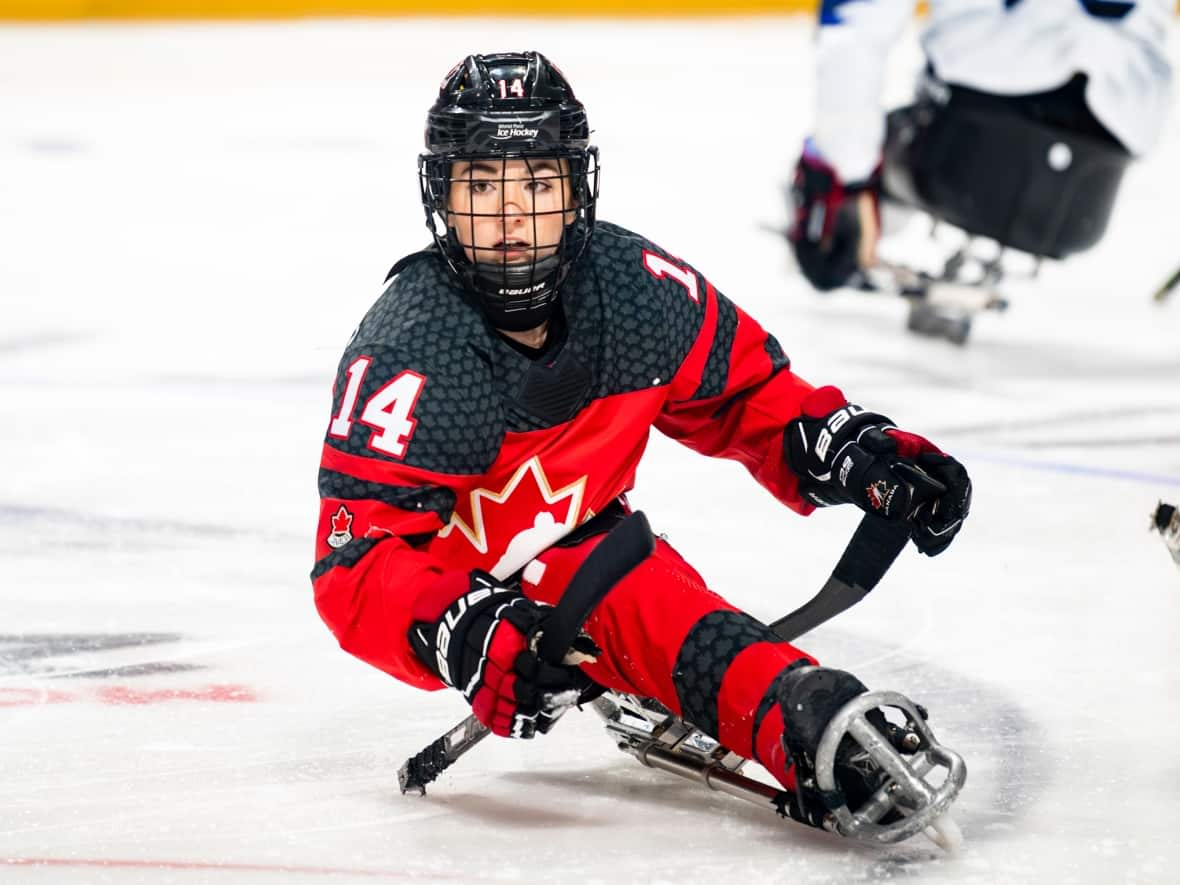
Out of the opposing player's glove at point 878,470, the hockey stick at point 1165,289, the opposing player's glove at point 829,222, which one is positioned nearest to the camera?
the opposing player's glove at point 878,470

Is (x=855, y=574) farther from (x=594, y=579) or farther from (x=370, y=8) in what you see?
(x=370, y=8)

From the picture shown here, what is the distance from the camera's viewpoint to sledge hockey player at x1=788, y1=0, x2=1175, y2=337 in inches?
170

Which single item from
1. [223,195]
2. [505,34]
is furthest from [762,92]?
[223,195]

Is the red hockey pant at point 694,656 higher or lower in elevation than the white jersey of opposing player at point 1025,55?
lower

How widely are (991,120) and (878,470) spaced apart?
2.52m

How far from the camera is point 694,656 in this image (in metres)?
1.83

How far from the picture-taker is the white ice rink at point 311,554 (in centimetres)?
186

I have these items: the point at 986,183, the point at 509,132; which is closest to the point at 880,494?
the point at 509,132

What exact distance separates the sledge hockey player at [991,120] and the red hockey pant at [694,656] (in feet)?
8.53

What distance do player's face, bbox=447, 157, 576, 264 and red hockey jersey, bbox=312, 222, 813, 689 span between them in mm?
64

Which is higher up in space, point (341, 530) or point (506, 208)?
point (506, 208)

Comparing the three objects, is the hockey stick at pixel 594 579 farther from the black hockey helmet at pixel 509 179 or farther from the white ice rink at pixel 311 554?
the black hockey helmet at pixel 509 179

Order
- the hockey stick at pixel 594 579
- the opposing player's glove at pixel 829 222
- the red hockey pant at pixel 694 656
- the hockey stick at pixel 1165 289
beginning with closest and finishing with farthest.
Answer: the hockey stick at pixel 594 579
the red hockey pant at pixel 694 656
the opposing player's glove at pixel 829 222
the hockey stick at pixel 1165 289

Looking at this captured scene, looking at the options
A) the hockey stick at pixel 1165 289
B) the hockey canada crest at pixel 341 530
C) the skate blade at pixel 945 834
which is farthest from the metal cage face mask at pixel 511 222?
the hockey stick at pixel 1165 289
